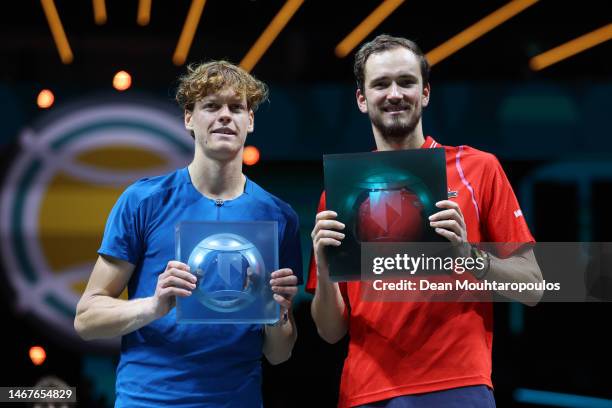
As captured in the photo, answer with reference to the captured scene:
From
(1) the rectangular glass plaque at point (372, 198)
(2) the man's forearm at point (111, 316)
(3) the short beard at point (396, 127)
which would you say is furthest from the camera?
(3) the short beard at point (396, 127)

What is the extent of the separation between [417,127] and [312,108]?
1.58 m

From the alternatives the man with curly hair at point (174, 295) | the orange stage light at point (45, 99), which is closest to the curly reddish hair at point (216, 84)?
the man with curly hair at point (174, 295)

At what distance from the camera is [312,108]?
164 inches

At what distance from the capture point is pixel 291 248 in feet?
9.03

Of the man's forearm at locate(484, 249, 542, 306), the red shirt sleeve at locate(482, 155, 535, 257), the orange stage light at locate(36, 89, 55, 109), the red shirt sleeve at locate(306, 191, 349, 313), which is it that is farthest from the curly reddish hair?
the orange stage light at locate(36, 89, 55, 109)

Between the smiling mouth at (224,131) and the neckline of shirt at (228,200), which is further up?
the smiling mouth at (224,131)

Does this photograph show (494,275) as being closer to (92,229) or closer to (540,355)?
(540,355)

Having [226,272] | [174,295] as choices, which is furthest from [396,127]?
[174,295]

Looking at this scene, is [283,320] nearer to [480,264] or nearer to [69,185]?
[480,264]

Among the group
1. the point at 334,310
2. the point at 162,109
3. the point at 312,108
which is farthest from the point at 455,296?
the point at 162,109

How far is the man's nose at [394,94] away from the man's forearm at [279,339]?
0.75m

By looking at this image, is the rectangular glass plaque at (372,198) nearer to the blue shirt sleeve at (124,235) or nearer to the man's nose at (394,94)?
the man's nose at (394,94)

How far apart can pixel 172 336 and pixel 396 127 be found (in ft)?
3.11

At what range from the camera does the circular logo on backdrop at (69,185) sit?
412cm
